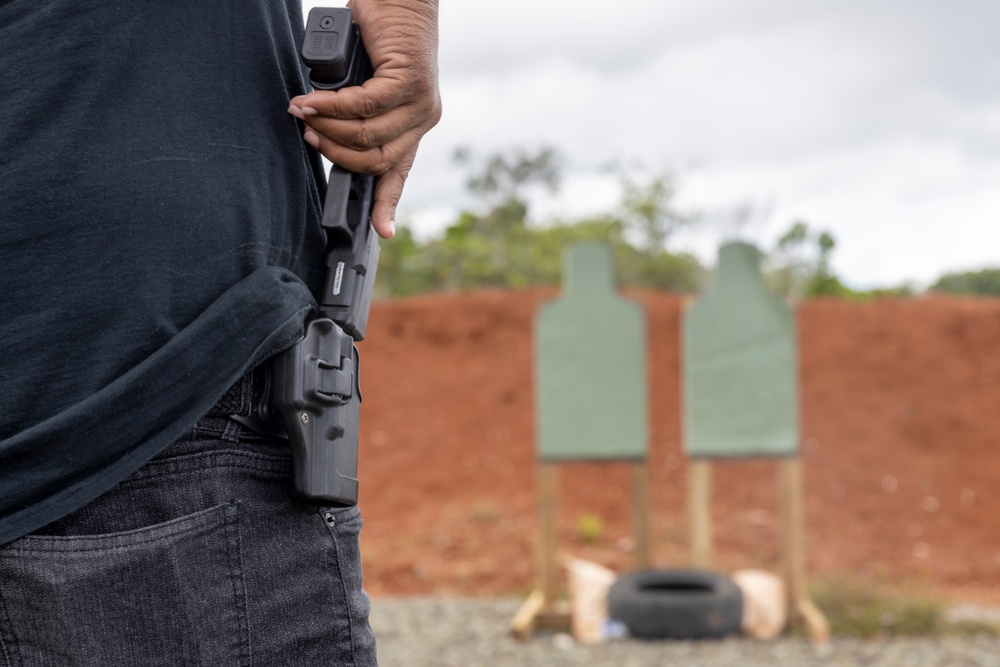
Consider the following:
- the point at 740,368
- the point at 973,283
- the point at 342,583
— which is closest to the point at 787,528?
the point at 740,368

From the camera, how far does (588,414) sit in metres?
4.72

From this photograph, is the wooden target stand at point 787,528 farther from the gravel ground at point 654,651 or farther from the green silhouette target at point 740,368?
the gravel ground at point 654,651

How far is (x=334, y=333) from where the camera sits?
3.20 feet

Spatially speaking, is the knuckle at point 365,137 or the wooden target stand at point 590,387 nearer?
the knuckle at point 365,137

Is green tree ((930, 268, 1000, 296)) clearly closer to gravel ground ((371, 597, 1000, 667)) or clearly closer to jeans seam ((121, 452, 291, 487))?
gravel ground ((371, 597, 1000, 667))

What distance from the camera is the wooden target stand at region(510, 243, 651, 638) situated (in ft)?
15.3

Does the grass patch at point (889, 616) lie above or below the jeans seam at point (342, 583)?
below

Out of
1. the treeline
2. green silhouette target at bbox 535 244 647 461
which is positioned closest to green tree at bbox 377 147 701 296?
the treeline

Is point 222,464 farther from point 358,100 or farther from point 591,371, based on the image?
point 591,371

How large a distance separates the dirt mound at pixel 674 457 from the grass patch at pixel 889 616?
1.61 metres

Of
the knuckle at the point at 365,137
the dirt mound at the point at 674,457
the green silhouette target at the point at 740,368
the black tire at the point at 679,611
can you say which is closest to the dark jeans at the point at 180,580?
the knuckle at the point at 365,137

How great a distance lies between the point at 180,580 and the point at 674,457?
7953mm

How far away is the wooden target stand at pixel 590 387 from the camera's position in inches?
183

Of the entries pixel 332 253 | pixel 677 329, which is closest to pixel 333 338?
pixel 332 253
